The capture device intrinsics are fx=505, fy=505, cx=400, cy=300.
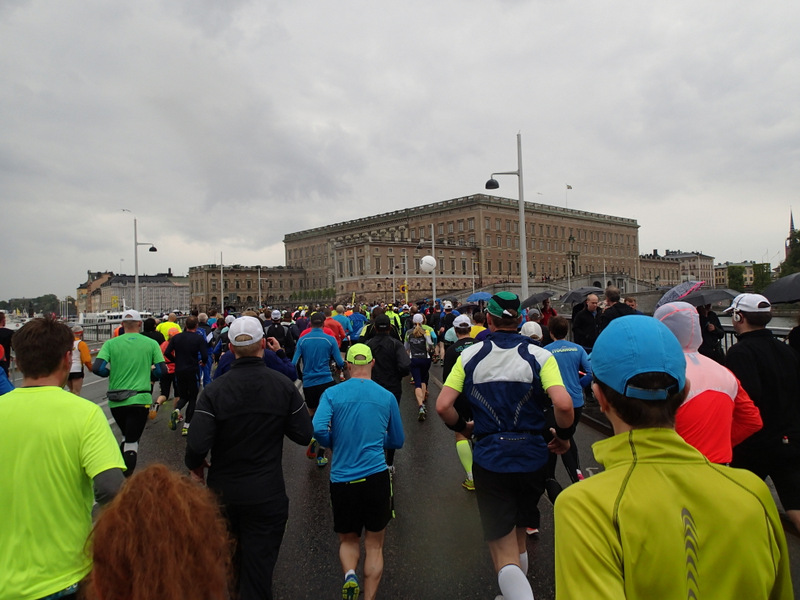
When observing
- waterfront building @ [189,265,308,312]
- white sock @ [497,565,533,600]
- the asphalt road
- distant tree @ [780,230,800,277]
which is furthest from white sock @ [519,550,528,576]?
waterfront building @ [189,265,308,312]

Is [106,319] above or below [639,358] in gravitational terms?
below

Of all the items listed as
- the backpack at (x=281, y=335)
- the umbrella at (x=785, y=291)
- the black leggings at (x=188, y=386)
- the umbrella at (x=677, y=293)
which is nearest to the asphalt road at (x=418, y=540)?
the black leggings at (x=188, y=386)

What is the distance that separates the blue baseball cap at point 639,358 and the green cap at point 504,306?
1.89 m

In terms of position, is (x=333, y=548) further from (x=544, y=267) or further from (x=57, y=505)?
(x=544, y=267)

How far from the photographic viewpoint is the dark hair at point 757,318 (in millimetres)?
3822

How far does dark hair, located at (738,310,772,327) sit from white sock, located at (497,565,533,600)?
8.43ft

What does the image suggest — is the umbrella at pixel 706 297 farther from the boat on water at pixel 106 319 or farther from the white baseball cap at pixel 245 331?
the boat on water at pixel 106 319

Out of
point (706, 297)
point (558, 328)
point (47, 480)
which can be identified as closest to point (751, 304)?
point (558, 328)

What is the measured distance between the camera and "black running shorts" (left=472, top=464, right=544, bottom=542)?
3.33 metres

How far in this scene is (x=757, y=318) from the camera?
Result: 12.6ft

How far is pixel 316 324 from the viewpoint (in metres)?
7.60

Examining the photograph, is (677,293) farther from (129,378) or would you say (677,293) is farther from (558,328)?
(129,378)

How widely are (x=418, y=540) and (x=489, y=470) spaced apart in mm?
1839

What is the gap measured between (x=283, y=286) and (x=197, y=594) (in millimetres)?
134908
